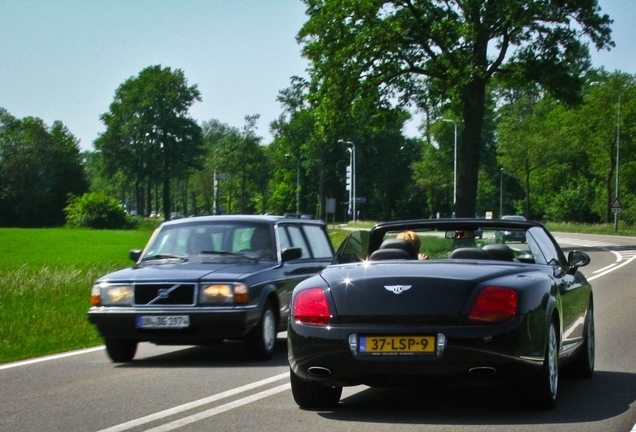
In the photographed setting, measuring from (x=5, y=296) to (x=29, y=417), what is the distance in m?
12.0

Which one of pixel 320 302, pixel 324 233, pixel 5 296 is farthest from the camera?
pixel 5 296

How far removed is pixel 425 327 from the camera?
23.6 ft

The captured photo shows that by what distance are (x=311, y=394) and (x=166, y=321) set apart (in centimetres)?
364

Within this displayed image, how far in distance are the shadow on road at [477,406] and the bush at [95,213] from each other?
95.2m

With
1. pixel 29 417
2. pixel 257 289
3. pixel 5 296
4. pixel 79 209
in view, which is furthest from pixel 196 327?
pixel 79 209

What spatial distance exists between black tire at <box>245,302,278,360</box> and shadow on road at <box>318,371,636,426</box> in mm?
2711

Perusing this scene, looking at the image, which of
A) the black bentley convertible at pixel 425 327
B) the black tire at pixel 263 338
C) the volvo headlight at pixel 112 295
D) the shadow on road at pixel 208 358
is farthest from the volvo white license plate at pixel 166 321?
A: the black bentley convertible at pixel 425 327

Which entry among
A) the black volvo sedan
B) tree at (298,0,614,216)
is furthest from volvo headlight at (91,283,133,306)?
tree at (298,0,614,216)

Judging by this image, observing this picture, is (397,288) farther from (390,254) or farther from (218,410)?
(218,410)

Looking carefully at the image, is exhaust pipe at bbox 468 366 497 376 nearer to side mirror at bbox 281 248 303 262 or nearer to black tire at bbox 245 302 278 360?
black tire at bbox 245 302 278 360

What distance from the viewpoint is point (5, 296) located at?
1936cm

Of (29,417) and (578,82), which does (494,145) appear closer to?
(578,82)

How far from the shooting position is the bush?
10212cm

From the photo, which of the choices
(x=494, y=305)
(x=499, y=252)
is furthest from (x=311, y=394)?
(x=499, y=252)
